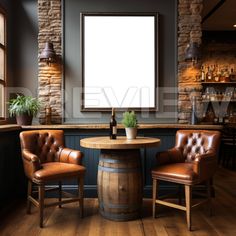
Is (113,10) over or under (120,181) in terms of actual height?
over

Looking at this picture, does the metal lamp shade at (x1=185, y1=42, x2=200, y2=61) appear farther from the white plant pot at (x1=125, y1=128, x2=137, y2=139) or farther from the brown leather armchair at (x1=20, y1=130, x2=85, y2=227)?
the brown leather armchair at (x1=20, y1=130, x2=85, y2=227)

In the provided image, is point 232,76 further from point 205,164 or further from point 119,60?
point 205,164

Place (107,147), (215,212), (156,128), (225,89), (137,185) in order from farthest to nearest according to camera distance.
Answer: (225,89)
(156,128)
(215,212)
(137,185)
(107,147)

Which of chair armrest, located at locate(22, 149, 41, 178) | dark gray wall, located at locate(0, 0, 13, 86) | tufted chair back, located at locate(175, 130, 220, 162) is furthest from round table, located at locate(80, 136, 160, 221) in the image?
dark gray wall, located at locate(0, 0, 13, 86)

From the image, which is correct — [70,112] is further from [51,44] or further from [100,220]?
[100,220]

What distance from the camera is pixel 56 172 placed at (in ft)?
9.75

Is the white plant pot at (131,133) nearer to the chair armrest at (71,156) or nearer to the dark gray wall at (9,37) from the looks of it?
the chair armrest at (71,156)

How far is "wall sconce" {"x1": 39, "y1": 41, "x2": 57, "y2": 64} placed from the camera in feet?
13.0

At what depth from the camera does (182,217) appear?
319cm

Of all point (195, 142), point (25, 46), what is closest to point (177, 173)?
point (195, 142)

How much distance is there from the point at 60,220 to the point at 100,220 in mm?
429

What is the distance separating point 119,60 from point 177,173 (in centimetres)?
196

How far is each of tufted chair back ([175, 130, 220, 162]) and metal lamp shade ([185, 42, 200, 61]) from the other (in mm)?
1066

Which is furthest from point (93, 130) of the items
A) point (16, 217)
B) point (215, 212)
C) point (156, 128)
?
point (215, 212)
